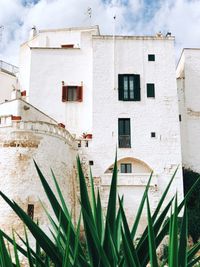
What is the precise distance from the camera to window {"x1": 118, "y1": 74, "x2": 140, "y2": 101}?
2230 centimetres

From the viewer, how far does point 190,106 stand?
24672 millimetres

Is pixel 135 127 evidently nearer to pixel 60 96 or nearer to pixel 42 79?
pixel 60 96

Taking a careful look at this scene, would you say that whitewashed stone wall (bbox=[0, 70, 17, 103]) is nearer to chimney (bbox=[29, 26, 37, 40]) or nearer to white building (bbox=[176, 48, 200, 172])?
chimney (bbox=[29, 26, 37, 40])

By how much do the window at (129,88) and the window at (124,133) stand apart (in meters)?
1.32

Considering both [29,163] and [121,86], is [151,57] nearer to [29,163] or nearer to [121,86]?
[121,86]

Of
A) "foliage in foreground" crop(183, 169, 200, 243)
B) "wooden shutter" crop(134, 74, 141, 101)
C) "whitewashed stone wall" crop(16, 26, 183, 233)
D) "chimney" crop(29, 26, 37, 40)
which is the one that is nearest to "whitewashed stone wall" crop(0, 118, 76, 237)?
"whitewashed stone wall" crop(16, 26, 183, 233)

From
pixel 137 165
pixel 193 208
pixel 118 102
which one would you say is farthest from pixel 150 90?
pixel 193 208

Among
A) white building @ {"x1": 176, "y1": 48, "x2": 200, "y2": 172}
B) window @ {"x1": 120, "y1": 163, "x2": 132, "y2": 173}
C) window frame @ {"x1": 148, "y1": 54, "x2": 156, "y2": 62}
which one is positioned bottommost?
window @ {"x1": 120, "y1": 163, "x2": 132, "y2": 173}

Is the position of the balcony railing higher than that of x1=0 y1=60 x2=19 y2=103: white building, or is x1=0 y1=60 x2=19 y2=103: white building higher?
x1=0 y1=60 x2=19 y2=103: white building

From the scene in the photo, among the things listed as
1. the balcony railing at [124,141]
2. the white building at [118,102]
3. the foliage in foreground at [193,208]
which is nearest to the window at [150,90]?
the white building at [118,102]

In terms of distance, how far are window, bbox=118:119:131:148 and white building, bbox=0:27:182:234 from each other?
5 cm

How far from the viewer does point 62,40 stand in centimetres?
2686

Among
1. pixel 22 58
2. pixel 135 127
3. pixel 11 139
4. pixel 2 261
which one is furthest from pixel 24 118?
pixel 2 261

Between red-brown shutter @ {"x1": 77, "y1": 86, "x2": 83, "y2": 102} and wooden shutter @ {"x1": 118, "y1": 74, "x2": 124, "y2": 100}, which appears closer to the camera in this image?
wooden shutter @ {"x1": 118, "y1": 74, "x2": 124, "y2": 100}
